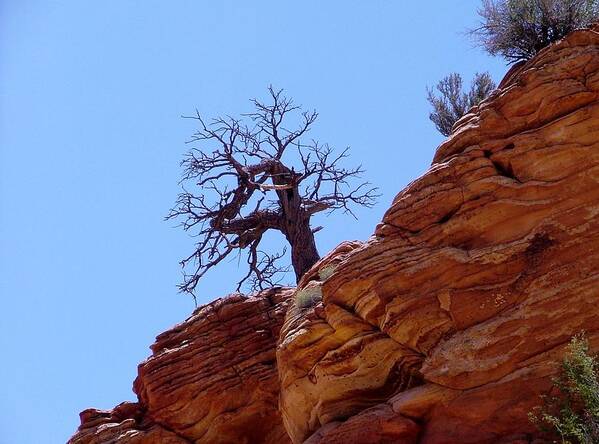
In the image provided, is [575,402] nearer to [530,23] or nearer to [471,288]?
[471,288]

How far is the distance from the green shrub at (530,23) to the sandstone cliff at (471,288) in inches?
51.5

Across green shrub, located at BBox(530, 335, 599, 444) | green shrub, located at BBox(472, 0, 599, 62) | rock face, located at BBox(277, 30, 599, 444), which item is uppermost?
green shrub, located at BBox(472, 0, 599, 62)

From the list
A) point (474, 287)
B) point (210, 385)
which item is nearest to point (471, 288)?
point (474, 287)

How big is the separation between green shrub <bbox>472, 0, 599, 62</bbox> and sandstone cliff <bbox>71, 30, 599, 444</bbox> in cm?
131

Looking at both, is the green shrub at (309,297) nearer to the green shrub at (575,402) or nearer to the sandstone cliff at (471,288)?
the sandstone cliff at (471,288)

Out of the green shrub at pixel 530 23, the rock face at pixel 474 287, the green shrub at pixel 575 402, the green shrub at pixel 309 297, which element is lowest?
the green shrub at pixel 575 402

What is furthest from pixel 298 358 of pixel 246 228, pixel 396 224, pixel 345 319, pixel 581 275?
pixel 246 228

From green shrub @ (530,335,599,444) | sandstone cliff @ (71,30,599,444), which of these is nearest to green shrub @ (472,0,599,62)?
sandstone cliff @ (71,30,599,444)

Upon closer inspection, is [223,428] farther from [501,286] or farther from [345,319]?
[501,286]

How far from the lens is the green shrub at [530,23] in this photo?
1488 centimetres

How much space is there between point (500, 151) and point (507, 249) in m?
1.53

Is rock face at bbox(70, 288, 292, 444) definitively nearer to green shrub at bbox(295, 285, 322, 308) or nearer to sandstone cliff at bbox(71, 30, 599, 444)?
sandstone cliff at bbox(71, 30, 599, 444)

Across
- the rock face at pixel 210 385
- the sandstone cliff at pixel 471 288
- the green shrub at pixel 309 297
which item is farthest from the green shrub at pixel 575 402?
the rock face at pixel 210 385

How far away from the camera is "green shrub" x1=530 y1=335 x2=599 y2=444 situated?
10805 millimetres
